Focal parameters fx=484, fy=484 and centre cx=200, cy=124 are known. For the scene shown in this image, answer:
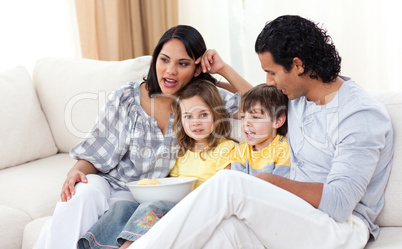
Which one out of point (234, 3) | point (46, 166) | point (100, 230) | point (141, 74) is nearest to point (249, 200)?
point (100, 230)

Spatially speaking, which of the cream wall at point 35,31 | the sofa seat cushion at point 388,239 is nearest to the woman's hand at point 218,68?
the sofa seat cushion at point 388,239

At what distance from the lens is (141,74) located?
2299mm

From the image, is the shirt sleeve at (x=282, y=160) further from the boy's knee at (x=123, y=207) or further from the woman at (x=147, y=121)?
the boy's knee at (x=123, y=207)

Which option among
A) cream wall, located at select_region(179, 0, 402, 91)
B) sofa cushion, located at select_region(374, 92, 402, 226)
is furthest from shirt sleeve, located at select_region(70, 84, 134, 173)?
cream wall, located at select_region(179, 0, 402, 91)

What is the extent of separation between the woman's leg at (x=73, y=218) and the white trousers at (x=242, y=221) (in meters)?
0.38

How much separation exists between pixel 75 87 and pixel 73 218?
919 mm

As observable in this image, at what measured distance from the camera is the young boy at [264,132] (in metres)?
1.79

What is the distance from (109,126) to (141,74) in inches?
16.3

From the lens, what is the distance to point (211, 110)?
1.93 m

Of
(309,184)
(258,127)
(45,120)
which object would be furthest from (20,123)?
(309,184)

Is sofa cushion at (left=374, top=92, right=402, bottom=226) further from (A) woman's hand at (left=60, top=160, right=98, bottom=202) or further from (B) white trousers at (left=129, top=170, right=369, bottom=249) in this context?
(A) woman's hand at (left=60, top=160, right=98, bottom=202)

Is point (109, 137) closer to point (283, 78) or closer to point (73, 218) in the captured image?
point (73, 218)

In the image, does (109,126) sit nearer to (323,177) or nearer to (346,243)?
(323,177)

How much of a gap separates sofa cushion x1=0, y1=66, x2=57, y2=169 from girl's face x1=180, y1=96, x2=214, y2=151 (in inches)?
36.3
